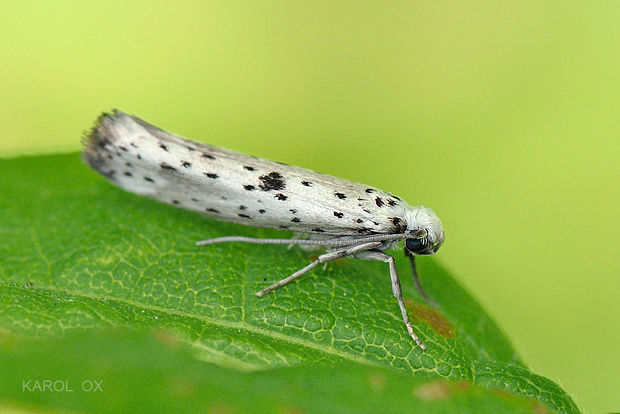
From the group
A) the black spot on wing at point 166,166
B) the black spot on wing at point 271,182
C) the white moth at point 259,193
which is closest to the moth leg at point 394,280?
the white moth at point 259,193

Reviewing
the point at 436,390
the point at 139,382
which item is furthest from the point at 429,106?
the point at 139,382

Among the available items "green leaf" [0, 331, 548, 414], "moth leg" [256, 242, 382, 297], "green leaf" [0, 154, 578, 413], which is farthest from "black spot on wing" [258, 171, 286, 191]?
"green leaf" [0, 331, 548, 414]

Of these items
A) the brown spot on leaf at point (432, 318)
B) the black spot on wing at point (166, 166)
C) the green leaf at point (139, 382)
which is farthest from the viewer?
the black spot on wing at point (166, 166)

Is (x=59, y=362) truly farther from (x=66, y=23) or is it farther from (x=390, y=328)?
(x=66, y=23)

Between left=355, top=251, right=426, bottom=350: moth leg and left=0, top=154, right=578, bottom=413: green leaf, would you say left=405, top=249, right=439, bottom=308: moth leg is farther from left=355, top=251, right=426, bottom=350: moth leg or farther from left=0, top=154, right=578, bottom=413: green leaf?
left=355, top=251, right=426, bottom=350: moth leg

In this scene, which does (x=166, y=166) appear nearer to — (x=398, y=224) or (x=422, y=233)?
(x=398, y=224)

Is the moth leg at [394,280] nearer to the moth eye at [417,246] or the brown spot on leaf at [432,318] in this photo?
the brown spot on leaf at [432,318]

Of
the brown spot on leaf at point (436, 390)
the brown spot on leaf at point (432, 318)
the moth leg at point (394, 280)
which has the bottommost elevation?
the brown spot on leaf at point (432, 318)

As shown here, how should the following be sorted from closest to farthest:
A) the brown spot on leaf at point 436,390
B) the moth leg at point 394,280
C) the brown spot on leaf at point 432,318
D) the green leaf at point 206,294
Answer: the brown spot on leaf at point 436,390 → the green leaf at point 206,294 → the moth leg at point 394,280 → the brown spot on leaf at point 432,318
